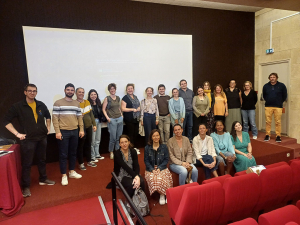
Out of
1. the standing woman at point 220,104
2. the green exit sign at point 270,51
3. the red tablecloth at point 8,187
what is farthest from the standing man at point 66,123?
the green exit sign at point 270,51

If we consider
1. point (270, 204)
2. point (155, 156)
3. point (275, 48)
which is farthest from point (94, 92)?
point (275, 48)

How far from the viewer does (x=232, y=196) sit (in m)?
1.82

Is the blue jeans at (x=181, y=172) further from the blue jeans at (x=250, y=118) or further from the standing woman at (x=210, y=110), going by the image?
the blue jeans at (x=250, y=118)

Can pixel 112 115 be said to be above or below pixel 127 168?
above

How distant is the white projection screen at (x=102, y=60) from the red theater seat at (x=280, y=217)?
335 cm

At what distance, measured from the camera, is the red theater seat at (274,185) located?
2.00 meters

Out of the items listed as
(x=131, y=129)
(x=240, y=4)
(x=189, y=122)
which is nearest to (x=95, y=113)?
(x=131, y=129)

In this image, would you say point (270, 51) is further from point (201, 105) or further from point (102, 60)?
point (102, 60)

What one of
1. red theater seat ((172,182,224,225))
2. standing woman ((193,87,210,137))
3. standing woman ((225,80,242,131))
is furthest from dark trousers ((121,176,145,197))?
standing woman ((225,80,242,131))

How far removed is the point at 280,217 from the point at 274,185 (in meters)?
0.72

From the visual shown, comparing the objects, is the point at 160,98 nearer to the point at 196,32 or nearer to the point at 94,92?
the point at 94,92

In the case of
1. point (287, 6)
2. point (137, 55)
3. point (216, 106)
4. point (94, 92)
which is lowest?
point (216, 106)

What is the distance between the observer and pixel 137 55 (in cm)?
437

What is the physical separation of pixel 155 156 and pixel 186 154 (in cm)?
53
